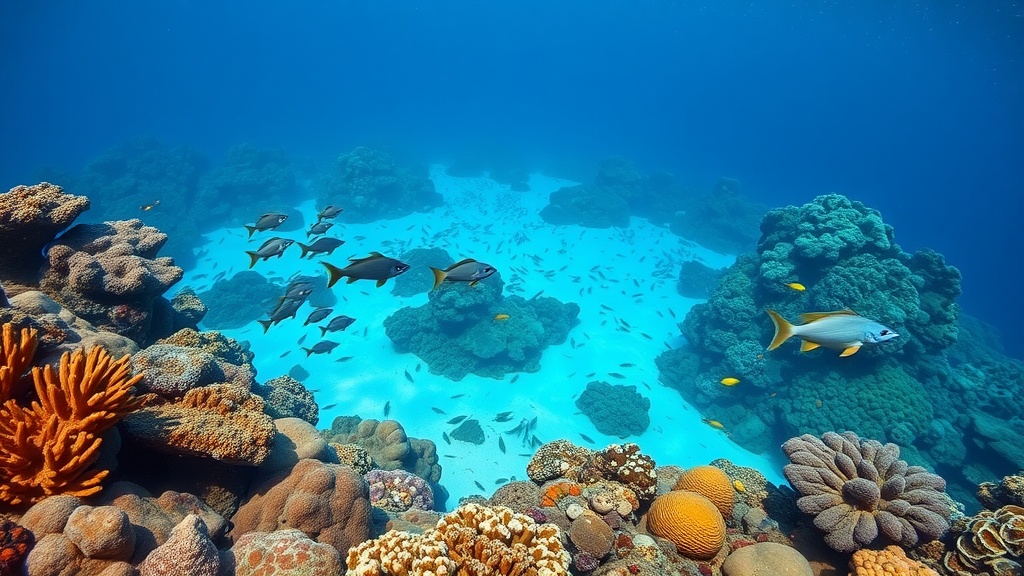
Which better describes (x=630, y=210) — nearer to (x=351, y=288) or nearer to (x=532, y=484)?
(x=351, y=288)

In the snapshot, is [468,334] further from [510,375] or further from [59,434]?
[59,434]

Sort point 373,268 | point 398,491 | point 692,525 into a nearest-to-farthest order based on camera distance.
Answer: point 692,525, point 373,268, point 398,491

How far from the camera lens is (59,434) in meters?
2.43

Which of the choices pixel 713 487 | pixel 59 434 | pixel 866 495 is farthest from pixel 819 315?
pixel 59 434

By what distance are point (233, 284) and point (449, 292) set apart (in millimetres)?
12891

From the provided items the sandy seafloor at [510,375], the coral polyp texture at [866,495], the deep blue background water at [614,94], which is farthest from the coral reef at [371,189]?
the coral polyp texture at [866,495]

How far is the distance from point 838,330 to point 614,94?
13689 cm

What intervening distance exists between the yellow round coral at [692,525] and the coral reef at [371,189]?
2894cm

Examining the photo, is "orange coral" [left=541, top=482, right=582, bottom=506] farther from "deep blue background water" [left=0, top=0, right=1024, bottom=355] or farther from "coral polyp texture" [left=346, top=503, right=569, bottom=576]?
"deep blue background water" [left=0, top=0, right=1024, bottom=355]

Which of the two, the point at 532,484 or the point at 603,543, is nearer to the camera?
the point at 603,543

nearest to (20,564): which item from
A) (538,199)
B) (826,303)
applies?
(826,303)

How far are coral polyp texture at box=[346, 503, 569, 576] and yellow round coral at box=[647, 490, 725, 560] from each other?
5.31 feet

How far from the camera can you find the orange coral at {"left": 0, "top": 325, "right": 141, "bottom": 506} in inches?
91.5

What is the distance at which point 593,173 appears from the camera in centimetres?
4975
